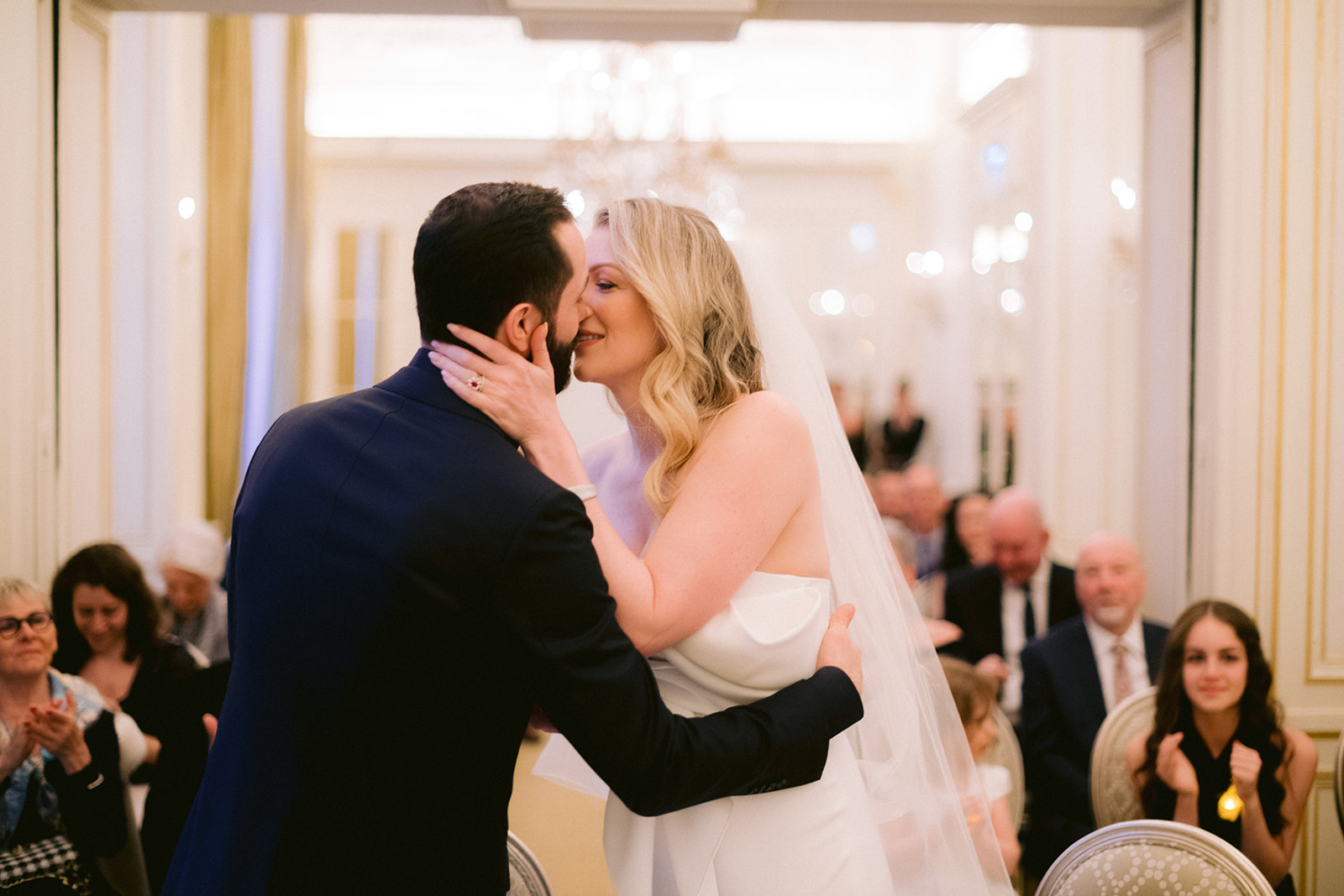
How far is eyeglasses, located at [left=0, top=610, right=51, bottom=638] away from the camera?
9.02 ft

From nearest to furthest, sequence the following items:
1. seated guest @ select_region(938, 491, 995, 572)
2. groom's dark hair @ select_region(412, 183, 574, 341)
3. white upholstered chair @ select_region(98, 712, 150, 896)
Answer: groom's dark hair @ select_region(412, 183, 574, 341) < white upholstered chair @ select_region(98, 712, 150, 896) < seated guest @ select_region(938, 491, 995, 572)

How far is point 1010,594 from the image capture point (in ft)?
15.7

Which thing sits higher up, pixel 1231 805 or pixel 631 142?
pixel 631 142

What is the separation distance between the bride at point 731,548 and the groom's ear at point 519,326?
0.02 metres

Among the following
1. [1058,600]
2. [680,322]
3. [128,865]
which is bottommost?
[128,865]

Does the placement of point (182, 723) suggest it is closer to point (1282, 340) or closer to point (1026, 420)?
point (1282, 340)

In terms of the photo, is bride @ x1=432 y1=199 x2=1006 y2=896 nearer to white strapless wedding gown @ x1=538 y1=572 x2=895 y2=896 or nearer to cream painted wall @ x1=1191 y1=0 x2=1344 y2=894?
white strapless wedding gown @ x1=538 y1=572 x2=895 y2=896

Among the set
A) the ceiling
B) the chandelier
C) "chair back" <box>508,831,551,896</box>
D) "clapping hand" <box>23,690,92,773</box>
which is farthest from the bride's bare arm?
the chandelier

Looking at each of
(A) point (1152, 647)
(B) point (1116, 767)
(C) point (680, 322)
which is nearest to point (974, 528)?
(A) point (1152, 647)

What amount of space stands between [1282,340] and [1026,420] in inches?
186

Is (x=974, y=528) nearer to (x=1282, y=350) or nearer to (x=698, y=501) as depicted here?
(x=1282, y=350)

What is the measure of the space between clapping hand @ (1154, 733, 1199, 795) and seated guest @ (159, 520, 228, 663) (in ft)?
10.3

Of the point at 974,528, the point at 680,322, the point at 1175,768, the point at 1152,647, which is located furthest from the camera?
the point at 974,528

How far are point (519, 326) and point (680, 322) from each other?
45 cm
